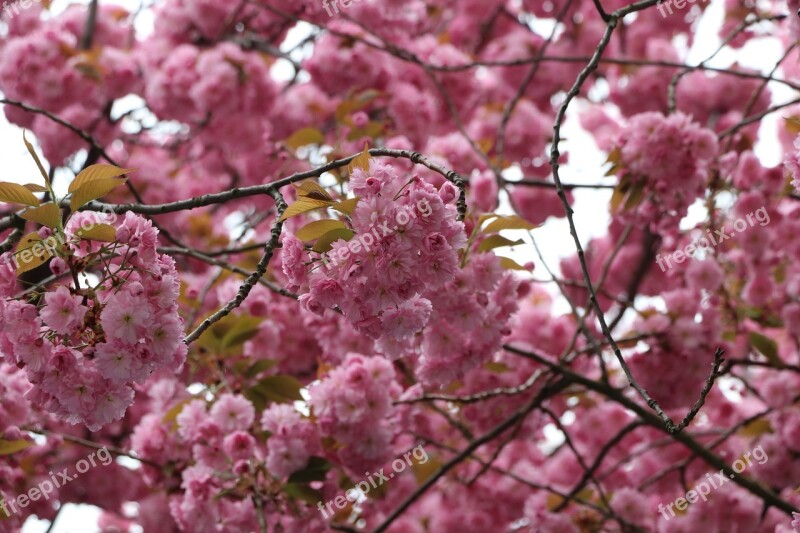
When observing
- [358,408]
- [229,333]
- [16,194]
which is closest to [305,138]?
[229,333]

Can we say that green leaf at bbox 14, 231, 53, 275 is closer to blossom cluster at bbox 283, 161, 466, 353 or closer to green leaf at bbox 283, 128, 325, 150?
blossom cluster at bbox 283, 161, 466, 353

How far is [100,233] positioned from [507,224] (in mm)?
990

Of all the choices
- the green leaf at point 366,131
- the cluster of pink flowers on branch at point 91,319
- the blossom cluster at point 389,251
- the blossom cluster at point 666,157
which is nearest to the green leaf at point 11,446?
the cluster of pink flowers on branch at point 91,319

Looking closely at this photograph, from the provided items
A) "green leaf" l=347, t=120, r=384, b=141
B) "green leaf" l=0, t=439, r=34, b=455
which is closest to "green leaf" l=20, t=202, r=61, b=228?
"green leaf" l=0, t=439, r=34, b=455

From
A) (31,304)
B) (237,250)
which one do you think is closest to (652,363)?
(237,250)

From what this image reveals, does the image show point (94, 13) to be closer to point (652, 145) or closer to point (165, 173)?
point (165, 173)

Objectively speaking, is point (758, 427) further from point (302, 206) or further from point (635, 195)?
point (302, 206)

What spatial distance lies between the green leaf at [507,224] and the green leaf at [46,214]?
1.03 m

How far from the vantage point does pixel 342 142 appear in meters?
3.62

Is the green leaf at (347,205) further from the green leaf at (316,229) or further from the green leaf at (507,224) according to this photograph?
the green leaf at (507,224)

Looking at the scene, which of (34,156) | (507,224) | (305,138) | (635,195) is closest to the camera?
(34,156)

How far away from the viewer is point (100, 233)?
63.6 inches

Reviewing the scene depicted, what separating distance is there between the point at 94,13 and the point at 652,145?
3.80 metres

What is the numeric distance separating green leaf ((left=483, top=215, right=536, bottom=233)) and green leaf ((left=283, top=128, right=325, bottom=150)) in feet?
4.68
